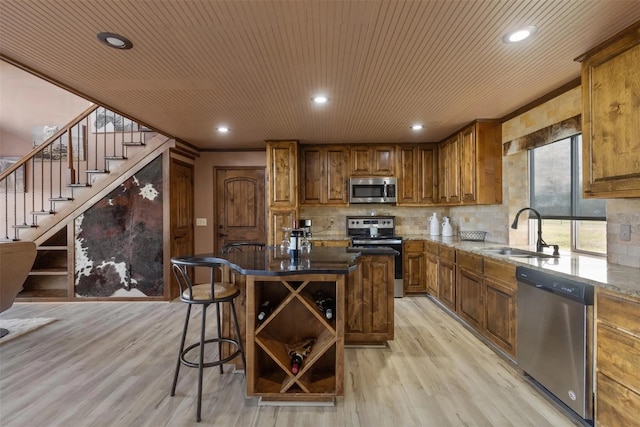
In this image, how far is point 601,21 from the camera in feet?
6.24

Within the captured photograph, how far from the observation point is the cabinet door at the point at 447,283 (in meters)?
3.92

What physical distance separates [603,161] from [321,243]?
3498 mm

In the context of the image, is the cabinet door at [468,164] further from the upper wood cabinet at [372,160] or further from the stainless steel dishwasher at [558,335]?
the stainless steel dishwasher at [558,335]

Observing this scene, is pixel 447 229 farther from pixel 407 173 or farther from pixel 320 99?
pixel 320 99

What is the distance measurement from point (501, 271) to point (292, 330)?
190 centimetres

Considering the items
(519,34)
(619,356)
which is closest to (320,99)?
(519,34)

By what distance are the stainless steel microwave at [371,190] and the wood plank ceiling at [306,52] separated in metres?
1.64

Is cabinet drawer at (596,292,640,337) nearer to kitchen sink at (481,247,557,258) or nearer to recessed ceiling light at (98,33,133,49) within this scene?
kitchen sink at (481,247,557,258)

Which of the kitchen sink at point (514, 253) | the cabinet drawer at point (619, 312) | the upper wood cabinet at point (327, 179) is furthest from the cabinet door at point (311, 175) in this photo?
the cabinet drawer at point (619, 312)

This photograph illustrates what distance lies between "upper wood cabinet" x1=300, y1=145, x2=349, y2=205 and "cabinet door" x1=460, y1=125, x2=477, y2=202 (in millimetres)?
1772

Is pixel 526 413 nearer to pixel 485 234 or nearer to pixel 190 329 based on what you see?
pixel 485 234

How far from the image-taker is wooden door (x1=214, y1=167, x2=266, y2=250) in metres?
5.72

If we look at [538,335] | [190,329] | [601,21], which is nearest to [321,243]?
[190,329]

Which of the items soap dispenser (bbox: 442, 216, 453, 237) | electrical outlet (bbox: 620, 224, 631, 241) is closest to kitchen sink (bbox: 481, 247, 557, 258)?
electrical outlet (bbox: 620, 224, 631, 241)
